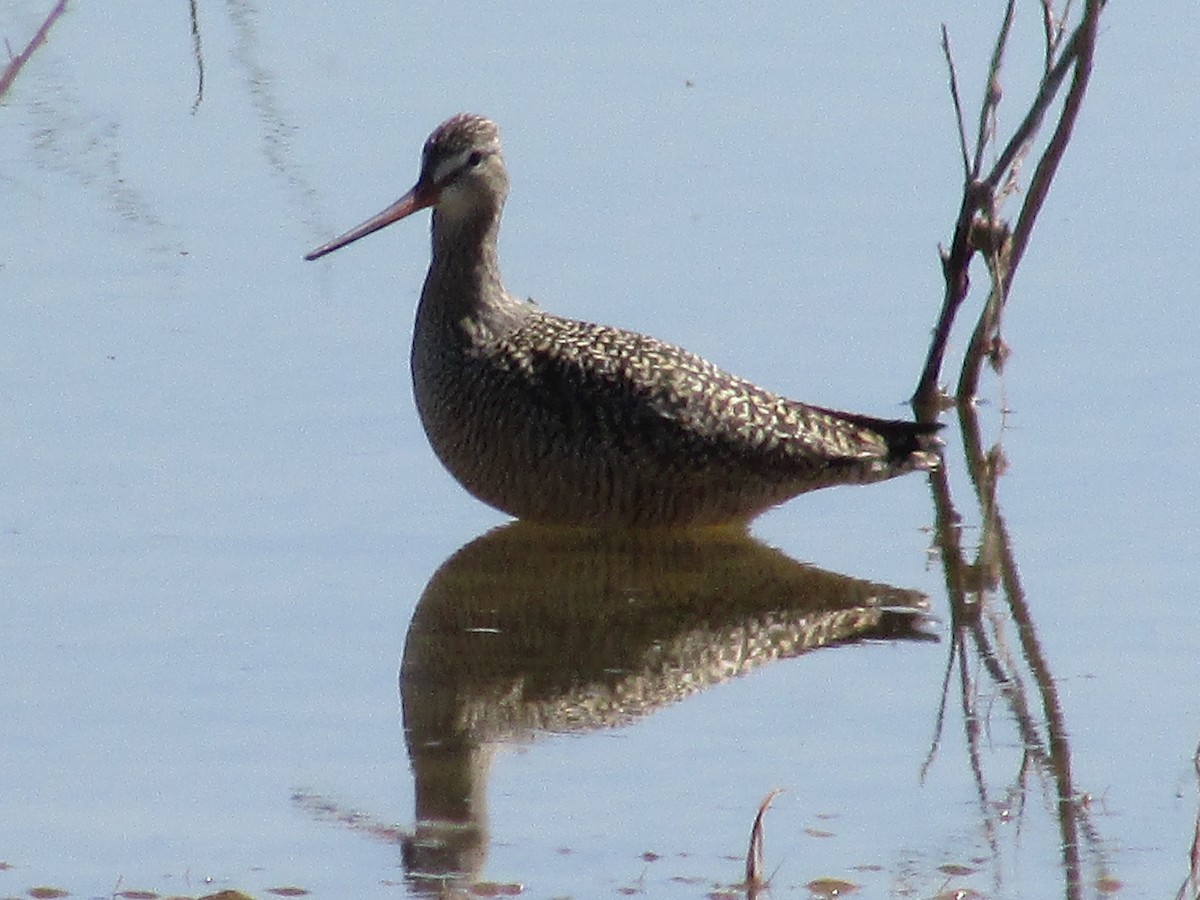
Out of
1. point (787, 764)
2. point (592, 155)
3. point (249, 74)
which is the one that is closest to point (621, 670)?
point (787, 764)

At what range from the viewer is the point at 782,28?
39.9 ft

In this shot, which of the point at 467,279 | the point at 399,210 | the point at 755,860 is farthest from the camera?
the point at 399,210

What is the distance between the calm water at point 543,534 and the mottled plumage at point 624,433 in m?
0.16

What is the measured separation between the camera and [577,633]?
22.9ft

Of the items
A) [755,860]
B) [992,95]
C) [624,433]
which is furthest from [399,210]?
[755,860]

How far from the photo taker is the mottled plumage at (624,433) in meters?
7.95

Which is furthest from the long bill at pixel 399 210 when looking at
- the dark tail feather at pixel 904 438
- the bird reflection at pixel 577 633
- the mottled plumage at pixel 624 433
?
the dark tail feather at pixel 904 438

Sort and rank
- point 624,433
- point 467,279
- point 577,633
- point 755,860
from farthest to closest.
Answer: point 467,279 < point 624,433 < point 577,633 < point 755,860

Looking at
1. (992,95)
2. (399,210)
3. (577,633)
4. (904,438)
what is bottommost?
(577,633)

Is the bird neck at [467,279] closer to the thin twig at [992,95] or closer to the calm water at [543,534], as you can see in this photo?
the calm water at [543,534]

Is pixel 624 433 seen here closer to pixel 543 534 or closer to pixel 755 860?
pixel 543 534

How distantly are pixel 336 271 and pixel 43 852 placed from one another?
178 inches

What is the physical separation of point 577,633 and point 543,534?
1151mm

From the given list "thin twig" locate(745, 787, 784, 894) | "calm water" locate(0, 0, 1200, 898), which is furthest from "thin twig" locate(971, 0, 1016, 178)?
"thin twig" locate(745, 787, 784, 894)
